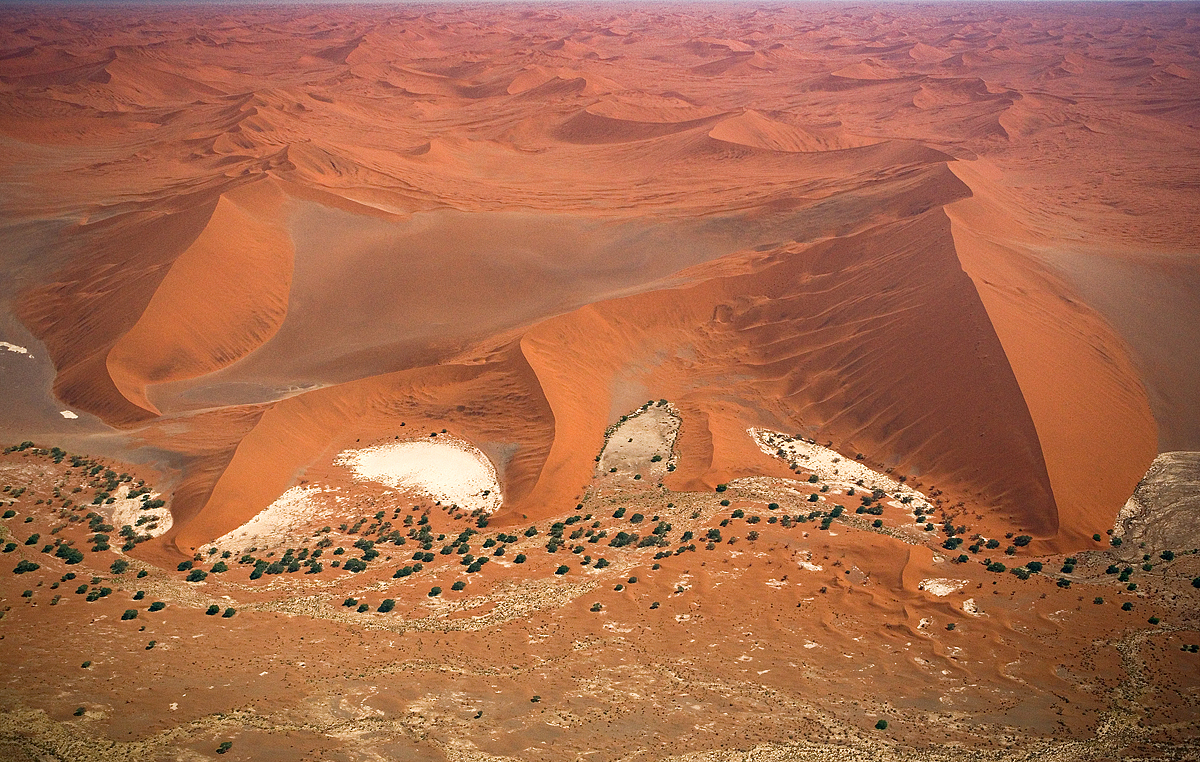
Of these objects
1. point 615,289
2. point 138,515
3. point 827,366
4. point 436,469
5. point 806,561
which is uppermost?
point 615,289

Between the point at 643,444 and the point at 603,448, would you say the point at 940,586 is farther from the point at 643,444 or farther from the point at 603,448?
the point at 603,448

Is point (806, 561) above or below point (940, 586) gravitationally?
below

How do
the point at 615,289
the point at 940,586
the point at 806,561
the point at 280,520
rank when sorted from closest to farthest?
the point at 940,586
the point at 806,561
the point at 280,520
the point at 615,289

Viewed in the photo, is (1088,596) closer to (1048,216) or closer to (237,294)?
(1048,216)

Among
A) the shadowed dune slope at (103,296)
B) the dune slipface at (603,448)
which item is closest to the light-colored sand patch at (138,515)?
the dune slipface at (603,448)

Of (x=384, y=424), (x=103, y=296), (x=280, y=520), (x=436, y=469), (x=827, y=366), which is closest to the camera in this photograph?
(x=280, y=520)

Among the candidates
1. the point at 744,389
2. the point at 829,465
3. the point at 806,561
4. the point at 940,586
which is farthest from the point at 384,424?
the point at 940,586

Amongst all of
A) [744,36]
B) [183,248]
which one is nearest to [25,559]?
[183,248]
